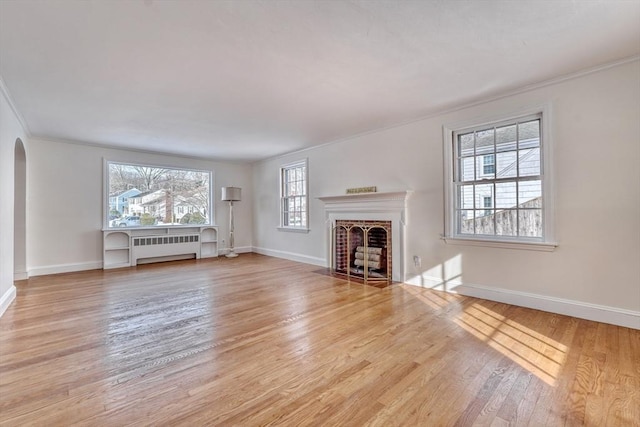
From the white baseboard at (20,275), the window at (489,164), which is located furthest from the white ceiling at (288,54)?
the white baseboard at (20,275)

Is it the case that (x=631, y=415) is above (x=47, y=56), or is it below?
below

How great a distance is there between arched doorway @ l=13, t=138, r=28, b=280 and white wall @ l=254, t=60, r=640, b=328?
20.2 feet

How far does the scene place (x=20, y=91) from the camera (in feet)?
10.2

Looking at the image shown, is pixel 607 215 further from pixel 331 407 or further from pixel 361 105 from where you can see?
pixel 331 407

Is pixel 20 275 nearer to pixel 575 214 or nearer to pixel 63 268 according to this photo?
pixel 63 268

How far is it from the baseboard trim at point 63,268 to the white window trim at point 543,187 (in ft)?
20.3


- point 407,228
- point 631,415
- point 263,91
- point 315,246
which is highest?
point 263,91

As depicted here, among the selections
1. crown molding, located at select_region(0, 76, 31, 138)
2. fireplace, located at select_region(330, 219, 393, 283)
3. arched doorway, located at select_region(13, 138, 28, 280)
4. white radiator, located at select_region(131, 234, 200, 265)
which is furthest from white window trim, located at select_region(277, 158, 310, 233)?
arched doorway, located at select_region(13, 138, 28, 280)

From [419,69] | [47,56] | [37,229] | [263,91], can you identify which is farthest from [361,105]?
[37,229]

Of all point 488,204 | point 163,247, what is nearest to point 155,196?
point 163,247

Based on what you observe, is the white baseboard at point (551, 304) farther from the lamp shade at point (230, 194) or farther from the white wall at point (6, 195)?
the white wall at point (6, 195)

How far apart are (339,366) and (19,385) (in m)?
1.96

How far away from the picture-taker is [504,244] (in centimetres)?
330

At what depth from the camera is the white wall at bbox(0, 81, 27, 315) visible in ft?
10.1
